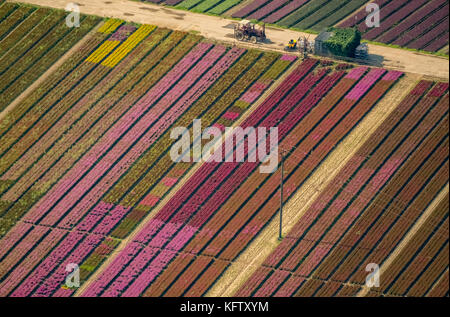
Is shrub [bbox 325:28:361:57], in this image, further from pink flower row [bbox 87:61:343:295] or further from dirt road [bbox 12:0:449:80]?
pink flower row [bbox 87:61:343:295]

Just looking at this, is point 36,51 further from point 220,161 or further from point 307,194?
point 307,194

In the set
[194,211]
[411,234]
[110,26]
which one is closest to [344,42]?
[411,234]

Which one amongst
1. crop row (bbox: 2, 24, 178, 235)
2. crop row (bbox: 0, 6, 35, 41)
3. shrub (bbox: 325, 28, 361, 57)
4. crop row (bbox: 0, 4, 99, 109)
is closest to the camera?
crop row (bbox: 2, 24, 178, 235)

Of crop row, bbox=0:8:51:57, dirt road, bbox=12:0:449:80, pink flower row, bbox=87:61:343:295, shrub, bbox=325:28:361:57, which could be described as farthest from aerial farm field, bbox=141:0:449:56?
pink flower row, bbox=87:61:343:295

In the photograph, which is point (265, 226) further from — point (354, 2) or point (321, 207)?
point (354, 2)

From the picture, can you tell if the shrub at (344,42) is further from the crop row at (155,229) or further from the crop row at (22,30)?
the crop row at (22,30)

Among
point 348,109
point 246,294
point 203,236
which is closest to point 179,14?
point 348,109
